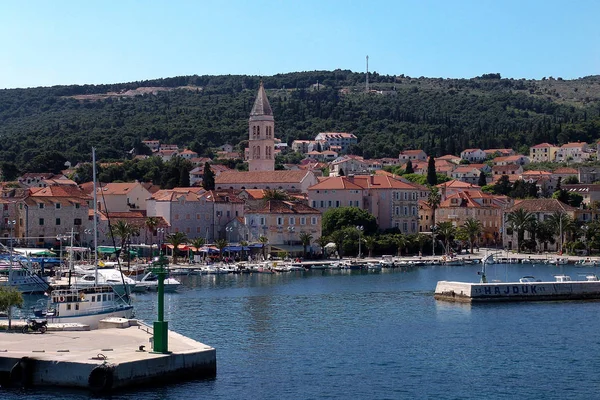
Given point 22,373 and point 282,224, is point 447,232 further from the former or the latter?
point 22,373

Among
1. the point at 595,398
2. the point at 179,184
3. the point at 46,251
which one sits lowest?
the point at 595,398

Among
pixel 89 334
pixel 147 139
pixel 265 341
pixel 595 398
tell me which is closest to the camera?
pixel 595 398

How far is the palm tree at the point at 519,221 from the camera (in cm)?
10469

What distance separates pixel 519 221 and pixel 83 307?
6818 centimetres

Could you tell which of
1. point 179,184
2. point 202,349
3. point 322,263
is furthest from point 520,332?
point 179,184

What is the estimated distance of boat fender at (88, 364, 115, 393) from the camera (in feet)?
103

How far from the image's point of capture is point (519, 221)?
105m

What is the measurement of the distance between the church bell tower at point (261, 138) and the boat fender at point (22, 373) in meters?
95.8

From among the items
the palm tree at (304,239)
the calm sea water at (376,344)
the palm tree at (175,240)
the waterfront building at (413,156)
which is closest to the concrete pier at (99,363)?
the calm sea water at (376,344)

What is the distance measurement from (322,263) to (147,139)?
11419 cm

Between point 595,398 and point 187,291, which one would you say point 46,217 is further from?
point 595,398

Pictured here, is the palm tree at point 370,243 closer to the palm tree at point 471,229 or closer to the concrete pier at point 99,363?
the palm tree at point 471,229

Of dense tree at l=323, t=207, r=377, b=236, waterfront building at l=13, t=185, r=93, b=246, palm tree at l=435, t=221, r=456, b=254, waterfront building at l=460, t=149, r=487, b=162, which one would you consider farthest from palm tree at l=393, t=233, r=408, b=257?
waterfront building at l=460, t=149, r=487, b=162

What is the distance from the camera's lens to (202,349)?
34750 millimetres
